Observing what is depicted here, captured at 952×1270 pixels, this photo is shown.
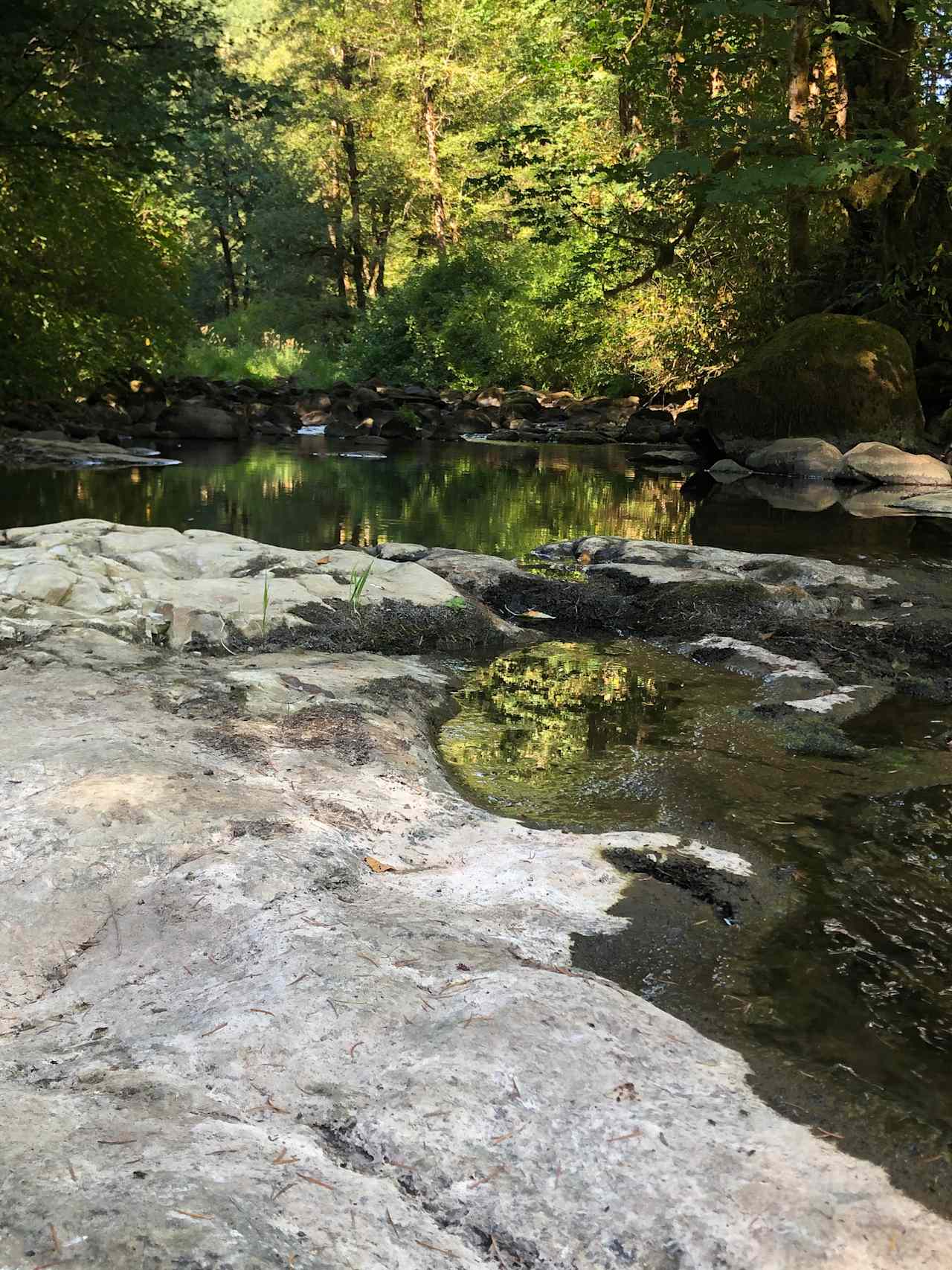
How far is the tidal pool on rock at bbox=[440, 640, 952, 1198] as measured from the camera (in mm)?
2621

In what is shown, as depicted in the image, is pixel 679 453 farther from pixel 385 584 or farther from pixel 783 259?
pixel 385 584

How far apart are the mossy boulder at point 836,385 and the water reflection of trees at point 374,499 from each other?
2.88 meters

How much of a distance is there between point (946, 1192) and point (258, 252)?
48045 millimetres

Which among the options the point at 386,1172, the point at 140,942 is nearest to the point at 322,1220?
the point at 386,1172

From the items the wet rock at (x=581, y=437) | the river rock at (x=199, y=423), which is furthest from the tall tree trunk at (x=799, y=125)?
the river rock at (x=199, y=423)

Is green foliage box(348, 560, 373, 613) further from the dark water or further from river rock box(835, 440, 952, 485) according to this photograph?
river rock box(835, 440, 952, 485)

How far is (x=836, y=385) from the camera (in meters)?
18.8

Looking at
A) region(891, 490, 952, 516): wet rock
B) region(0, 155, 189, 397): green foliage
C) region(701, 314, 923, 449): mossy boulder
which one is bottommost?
region(891, 490, 952, 516): wet rock

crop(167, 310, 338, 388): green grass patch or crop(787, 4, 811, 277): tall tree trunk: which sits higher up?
crop(787, 4, 811, 277): tall tree trunk

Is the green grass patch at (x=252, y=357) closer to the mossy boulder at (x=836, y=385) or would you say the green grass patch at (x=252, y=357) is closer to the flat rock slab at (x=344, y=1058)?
the mossy boulder at (x=836, y=385)

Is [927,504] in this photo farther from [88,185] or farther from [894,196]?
[88,185]

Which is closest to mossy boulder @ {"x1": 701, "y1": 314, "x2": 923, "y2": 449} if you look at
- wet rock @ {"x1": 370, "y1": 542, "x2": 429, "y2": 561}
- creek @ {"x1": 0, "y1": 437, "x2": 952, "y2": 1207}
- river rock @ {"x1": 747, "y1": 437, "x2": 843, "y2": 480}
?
river rock @ {"x1": 747, "y1": 437, "x2": 843, "y2": 480}

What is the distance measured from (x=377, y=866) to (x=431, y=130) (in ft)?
128

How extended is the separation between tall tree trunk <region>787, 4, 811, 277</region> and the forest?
6cm
